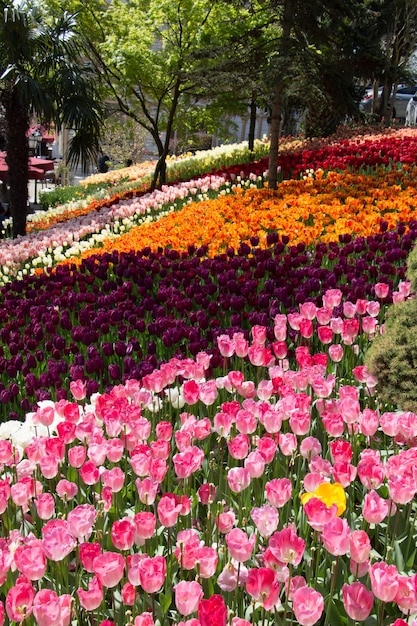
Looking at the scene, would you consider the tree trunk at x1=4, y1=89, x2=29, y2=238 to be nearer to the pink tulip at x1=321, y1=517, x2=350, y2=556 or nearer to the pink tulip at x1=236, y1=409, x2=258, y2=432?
the pink tulip at x1=236, y1=409, x2=258, y2=432

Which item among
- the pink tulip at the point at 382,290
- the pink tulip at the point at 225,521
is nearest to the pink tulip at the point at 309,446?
the pink tulip at the point at 225,521

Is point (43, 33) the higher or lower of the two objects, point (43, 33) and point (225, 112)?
the higher

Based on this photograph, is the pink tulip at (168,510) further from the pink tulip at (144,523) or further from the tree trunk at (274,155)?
the tree trunk at (274,155)

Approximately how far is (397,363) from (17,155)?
12.5 metres

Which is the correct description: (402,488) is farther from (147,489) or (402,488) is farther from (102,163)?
(102,163)

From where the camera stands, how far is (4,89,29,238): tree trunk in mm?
14438

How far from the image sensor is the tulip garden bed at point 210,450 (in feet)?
6.67

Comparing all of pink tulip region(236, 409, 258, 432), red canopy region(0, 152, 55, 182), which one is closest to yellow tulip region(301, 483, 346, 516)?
pink tulip region(236, 409, 258, 432)

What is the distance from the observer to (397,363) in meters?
3.53

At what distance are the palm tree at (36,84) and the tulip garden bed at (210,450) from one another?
7.35 metres

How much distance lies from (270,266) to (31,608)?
4.39 m

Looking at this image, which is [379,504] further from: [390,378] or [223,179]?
[223,179]

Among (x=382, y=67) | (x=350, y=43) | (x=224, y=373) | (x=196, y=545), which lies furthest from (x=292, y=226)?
(x=382, y=67)

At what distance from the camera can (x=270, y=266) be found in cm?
603
